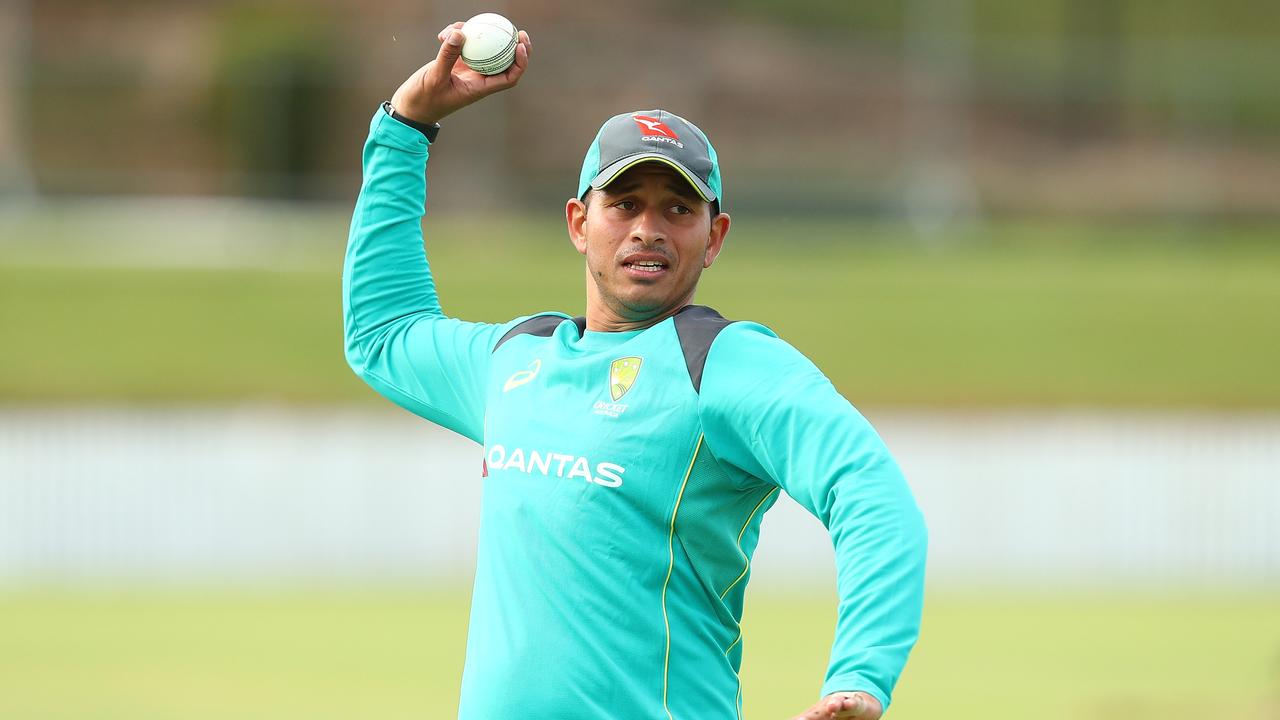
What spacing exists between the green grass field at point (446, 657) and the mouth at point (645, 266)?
565cm

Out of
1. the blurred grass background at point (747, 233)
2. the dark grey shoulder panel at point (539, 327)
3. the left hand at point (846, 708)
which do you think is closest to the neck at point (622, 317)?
the dark grey shoulder panel at point (539, 327)

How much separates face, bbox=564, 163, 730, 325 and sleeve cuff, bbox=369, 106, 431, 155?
2.47 ft

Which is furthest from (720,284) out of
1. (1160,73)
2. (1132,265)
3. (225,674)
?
(225,674)

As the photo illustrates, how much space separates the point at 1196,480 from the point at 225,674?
858 centimetres

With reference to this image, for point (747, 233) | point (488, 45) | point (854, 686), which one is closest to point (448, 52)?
point (488, 45)

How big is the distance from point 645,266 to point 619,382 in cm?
24

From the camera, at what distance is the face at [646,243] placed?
3.33 meters

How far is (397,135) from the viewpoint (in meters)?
4.02

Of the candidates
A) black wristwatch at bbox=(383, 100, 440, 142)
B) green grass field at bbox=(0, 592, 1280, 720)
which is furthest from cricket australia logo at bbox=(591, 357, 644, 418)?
green grass field at bbox=(0, 592, 1280, 720)

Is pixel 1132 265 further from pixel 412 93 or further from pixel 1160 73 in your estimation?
pixel 412 93

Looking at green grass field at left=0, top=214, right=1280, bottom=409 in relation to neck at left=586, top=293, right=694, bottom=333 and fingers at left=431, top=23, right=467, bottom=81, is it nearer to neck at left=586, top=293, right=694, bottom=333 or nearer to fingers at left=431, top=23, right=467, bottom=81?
fingers at left=431, top=23, right=467, bottom=81

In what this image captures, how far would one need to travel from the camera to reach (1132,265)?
890 inches

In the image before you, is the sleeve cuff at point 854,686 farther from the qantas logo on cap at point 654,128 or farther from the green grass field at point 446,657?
the green grass field at point 446,657

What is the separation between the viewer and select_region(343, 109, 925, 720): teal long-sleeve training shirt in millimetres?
3035
